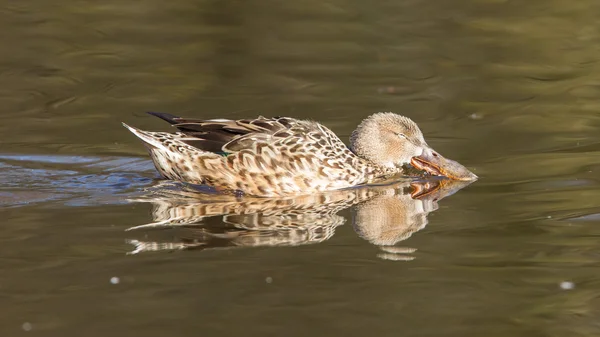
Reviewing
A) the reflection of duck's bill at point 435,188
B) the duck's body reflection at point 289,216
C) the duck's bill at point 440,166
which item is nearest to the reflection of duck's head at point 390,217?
the duck's body reflection at point 289,216

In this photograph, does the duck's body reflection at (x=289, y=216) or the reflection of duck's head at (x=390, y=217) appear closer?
the duck's body reflection at (x=289, y=216)

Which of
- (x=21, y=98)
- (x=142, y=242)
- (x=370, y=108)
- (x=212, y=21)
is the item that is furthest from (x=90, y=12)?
(x=142, y=242)

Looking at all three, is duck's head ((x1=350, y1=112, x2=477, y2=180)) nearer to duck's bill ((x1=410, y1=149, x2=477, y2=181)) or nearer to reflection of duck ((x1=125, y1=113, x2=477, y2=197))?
duck's bill ((x1=410, y1=149, x2=477, y2=181))

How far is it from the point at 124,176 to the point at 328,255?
3403mm

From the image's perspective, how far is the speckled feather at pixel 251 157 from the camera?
943 cm

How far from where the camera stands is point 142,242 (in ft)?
24.2

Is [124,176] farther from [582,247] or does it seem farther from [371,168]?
[582,247]

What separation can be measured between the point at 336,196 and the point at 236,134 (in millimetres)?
1093

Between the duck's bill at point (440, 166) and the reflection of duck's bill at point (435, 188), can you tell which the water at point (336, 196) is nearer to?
the reflection of duck's bill at point (435, 188)

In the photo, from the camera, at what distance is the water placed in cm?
615

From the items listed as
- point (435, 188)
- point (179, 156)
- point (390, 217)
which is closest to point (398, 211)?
point (390, 217)

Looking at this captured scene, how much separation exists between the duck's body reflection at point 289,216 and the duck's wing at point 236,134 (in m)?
0.50

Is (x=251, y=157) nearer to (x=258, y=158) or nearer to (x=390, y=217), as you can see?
(x=258, y=158)

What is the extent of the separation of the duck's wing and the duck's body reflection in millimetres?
495
